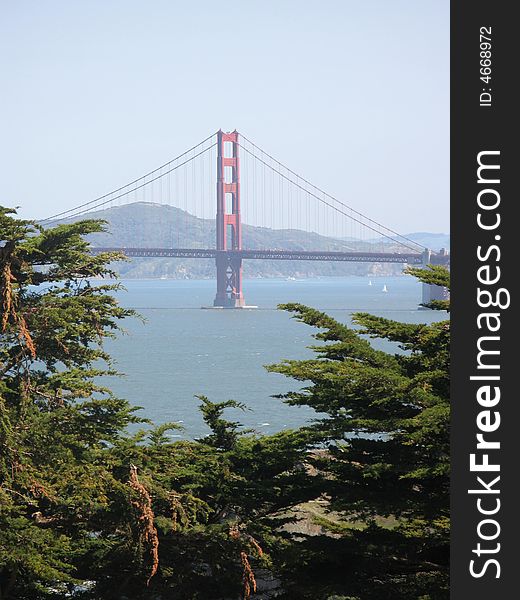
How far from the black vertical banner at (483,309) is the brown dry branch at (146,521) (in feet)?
16.5

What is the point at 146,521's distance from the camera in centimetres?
1006

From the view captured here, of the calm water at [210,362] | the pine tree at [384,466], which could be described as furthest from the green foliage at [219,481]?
the calm water at [210,362]

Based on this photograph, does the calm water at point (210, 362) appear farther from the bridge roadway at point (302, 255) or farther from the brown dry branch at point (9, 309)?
the brown dry branch at point (9, 309)

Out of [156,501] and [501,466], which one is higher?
[501,466]

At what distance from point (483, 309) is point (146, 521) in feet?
18.5

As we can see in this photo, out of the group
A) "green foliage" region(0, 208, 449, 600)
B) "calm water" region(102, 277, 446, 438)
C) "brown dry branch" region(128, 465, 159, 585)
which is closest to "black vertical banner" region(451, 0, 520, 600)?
"green foliage" region(0, 208, 449, 600)

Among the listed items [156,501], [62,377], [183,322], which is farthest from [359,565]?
[183,322]

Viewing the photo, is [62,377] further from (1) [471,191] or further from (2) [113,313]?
(1) [471,191]

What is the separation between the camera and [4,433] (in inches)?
425

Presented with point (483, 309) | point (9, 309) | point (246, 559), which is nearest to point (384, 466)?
point (246, 559)

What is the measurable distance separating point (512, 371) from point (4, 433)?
672 cm

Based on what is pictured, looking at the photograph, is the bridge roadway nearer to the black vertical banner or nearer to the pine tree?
the pine tree

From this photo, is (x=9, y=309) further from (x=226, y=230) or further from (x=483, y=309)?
(x=226, y=230)

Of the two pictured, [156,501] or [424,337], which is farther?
[156,501]
